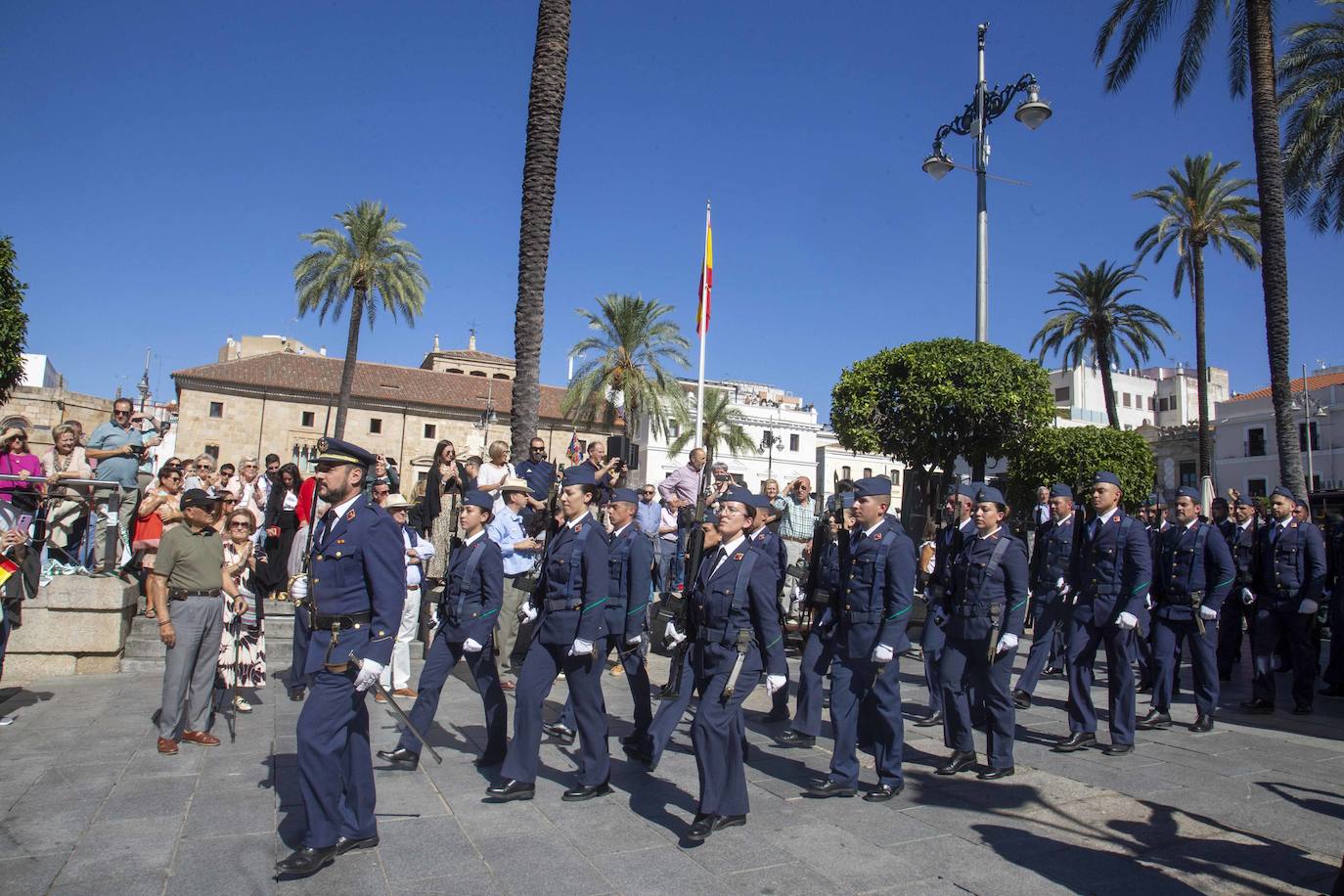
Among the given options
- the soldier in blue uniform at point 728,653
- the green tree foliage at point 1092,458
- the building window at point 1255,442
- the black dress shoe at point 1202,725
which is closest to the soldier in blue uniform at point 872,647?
the soldier in blue uniform at point 728,653

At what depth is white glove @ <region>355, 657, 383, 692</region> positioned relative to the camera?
15.5 feet

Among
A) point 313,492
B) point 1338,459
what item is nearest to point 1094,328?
point 1338,459

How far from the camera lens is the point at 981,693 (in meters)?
6.89

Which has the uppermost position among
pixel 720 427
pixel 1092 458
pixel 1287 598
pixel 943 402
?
pixel 720 427

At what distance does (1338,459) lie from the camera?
4834 centimetres

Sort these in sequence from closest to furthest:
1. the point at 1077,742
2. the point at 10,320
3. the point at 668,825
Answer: the point at 668,825 → the point at 1077,742 → the point at 10,320

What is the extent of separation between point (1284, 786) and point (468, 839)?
5.67 meters

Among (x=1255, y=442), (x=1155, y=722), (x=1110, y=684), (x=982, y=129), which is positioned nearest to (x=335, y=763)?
(x=1110, y=684)

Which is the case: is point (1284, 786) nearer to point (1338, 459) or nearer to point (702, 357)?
point (702, 357)

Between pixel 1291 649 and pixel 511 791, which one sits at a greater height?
pixel 1291 649

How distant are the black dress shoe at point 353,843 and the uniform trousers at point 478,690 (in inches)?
63.1

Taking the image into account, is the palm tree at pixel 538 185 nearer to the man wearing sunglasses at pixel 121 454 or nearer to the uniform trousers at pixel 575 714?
the man wearing sunglasses at pixel 121 454

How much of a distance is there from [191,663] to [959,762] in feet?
19.4

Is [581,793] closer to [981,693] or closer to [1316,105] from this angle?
[981,693]
